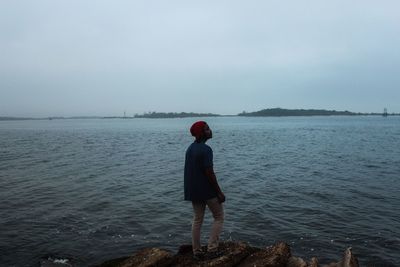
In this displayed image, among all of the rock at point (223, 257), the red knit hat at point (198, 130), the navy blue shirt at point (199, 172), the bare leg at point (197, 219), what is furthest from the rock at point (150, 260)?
the red knit hat at point (198, 130)

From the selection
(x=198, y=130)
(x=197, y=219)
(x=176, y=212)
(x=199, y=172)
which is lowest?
(x=176, y=212)

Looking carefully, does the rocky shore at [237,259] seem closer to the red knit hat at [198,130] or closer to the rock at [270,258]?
the rock at [270,258]

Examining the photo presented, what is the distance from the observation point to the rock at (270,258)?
26.2ft

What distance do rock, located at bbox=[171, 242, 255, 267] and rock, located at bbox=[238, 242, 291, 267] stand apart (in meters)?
0.18

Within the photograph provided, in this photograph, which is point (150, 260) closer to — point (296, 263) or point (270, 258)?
point (270, 258)

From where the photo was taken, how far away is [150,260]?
27.9 ft

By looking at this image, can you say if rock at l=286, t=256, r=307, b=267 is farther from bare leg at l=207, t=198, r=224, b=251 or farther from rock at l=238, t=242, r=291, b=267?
bare leg at l=207, t=198, r=224, b=251

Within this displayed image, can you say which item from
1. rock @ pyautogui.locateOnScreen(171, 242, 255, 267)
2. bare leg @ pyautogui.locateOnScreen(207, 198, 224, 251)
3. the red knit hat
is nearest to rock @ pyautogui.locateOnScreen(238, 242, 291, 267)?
rock @ pyautogui.locateOnScreen(171, 242, 255, 267)

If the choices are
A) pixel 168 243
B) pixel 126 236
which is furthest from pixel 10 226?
pixel 168 243

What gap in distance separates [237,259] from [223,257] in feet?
1.38

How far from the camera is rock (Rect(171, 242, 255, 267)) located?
8086mm

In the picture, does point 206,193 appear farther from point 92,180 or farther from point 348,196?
point 92,180

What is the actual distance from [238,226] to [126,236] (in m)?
4.09

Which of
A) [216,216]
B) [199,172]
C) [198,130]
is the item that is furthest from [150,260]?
[198,130]
